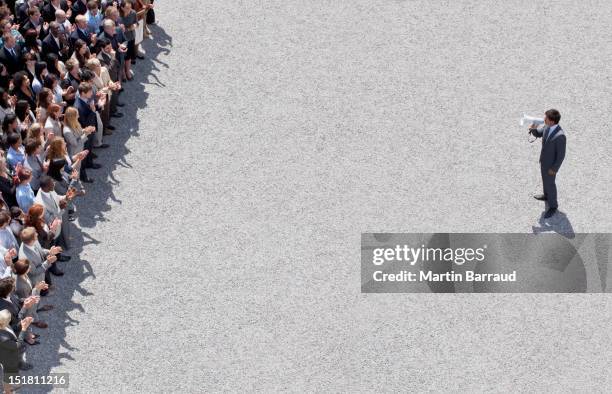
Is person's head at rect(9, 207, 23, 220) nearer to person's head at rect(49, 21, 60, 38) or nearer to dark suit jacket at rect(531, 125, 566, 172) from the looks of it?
person's head at rect(49, 21, 60, 38)

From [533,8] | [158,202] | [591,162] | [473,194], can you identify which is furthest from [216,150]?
[533,8]

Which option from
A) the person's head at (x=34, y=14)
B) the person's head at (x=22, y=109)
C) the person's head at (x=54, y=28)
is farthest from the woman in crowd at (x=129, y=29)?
the person's head at (x=22, y=109)

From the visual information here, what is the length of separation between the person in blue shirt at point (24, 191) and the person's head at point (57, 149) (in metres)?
0.67

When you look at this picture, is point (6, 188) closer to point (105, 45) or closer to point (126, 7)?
point (105, 45)

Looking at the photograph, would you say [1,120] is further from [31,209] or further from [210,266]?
[210,266]

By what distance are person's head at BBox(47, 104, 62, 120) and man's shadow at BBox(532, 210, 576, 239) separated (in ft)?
29.2

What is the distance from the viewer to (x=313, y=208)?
20.9 meters

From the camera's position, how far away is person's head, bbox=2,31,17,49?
2114 cm

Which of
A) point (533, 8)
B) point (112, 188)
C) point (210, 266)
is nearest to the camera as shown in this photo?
point (210, 266)

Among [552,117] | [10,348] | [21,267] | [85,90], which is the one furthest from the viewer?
[85,90]

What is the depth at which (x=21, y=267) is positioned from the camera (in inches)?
666

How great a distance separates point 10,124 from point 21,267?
136 inches

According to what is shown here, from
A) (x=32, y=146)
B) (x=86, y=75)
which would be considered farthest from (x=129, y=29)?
(x=32, y=146)

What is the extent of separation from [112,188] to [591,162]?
9345 millimetres
